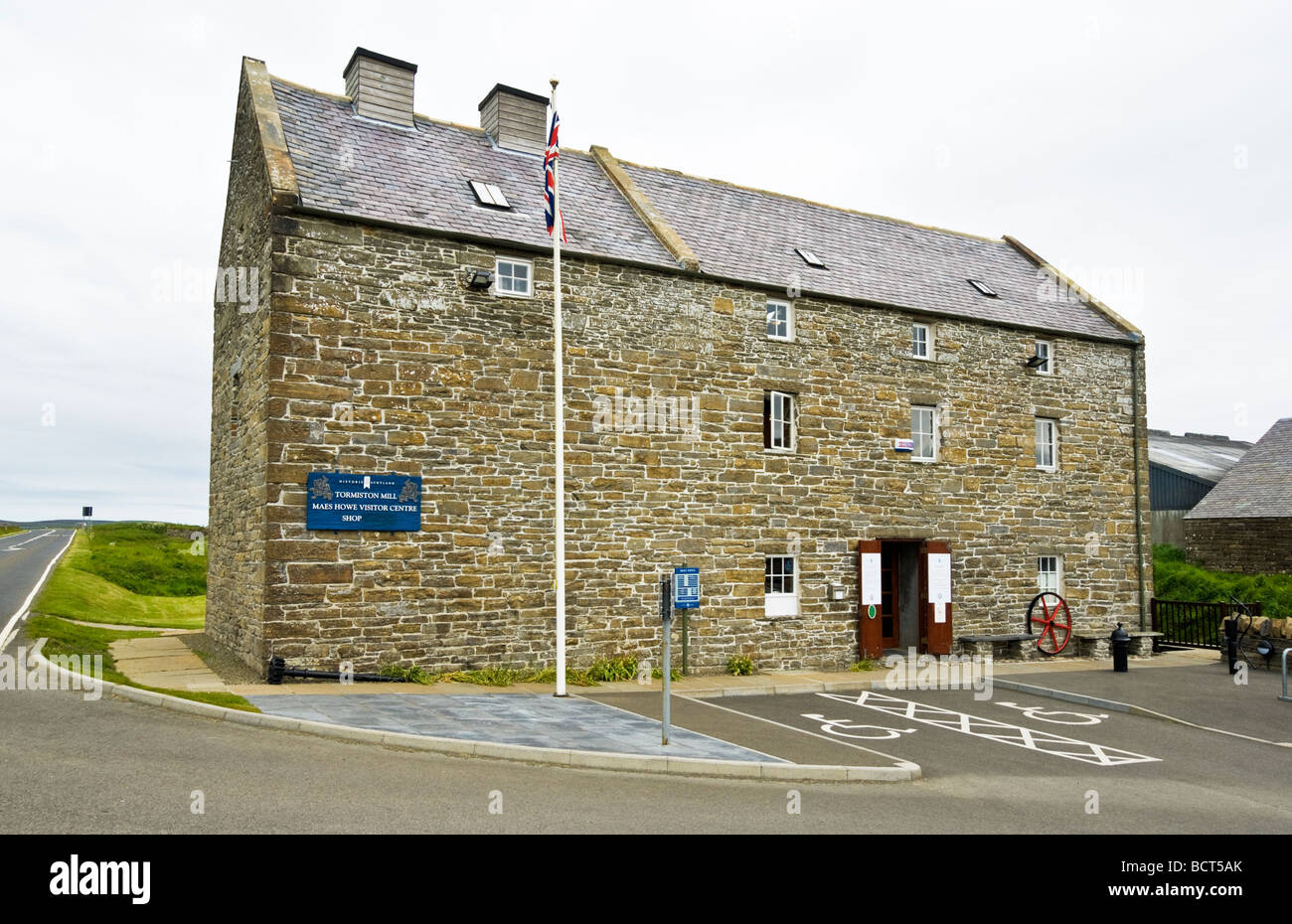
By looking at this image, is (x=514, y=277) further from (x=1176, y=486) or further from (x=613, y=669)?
(x=1176, y=486)

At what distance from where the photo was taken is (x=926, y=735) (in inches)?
515

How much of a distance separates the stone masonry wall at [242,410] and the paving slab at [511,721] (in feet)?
9.30

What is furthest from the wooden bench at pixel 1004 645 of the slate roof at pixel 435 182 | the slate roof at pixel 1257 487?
the slate roof at pixel 1257 487

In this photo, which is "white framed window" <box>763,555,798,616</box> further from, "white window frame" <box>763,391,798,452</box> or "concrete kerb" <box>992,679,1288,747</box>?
"concrete kerb" <box>992,679,1288,747</box>

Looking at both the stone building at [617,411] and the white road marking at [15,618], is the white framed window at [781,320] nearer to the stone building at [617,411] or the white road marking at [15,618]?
the stone building at [617,411]

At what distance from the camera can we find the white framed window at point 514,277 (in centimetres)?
1642

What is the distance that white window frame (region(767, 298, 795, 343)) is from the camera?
1936 centimetres

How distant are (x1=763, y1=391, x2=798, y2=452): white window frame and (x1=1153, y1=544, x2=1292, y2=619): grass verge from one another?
15979mm

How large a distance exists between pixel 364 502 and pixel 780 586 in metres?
8.42

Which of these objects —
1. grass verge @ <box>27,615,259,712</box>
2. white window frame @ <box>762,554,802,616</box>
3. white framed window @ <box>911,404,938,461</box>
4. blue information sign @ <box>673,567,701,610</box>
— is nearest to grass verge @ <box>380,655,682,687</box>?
blue information sign @ <box>673,567,701,610</box>

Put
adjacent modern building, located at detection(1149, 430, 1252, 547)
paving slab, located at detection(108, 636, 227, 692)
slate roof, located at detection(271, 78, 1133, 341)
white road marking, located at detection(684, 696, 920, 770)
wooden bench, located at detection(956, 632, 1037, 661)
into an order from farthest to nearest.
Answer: adjacent modern building, located at detection(1149, 430, 1252, 547)
wooden bench, located at detection(956, 632, 1037, 661)
slate roof, located at detection(271, 78, 1133, 341)
paving slab, located at detection(108, 636, 227, 692)
white road marking, located at detection(684, 696, 920, 770)

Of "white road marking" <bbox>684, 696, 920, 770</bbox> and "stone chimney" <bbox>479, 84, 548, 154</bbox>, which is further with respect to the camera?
"stone chimney" <bbox>479, 84, 548, 154</bbox>

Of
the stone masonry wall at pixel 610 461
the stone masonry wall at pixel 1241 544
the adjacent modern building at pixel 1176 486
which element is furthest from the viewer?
the adjacent modern building at pixel 1176 486
